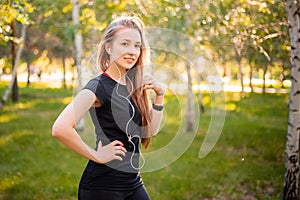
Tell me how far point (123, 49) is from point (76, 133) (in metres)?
0.67

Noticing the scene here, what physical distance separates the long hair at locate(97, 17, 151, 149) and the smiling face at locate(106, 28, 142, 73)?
0.11 ft

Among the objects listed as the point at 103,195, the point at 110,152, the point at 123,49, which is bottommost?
the point at 103,195

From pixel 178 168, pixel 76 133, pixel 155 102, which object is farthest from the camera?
pixel 178 168

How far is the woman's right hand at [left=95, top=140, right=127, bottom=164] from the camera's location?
2.68 metres

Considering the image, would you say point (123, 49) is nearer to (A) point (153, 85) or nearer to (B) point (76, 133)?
(A) point (153, 85)

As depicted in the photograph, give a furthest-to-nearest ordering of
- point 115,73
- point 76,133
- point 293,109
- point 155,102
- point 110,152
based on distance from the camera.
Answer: point 293,109, point 155,102, point 115,73, point 110,152, point 76,133

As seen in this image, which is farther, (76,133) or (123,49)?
(123,49)

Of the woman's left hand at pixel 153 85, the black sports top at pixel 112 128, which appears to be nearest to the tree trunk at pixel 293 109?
the woman's left hand at pixel 153 85

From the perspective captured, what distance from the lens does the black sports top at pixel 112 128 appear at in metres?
2.68

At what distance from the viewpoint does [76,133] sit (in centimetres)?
256

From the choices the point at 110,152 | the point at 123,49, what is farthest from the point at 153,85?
the point at 110,152

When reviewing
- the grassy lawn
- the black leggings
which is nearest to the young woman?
the black leggings

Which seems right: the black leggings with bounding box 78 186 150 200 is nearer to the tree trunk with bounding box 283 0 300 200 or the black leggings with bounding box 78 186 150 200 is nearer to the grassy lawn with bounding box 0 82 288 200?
the grassy lawn with bounding box 0 82 288 200

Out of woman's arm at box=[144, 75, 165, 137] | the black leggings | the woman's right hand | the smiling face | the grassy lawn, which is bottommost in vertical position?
the grassy lawn
